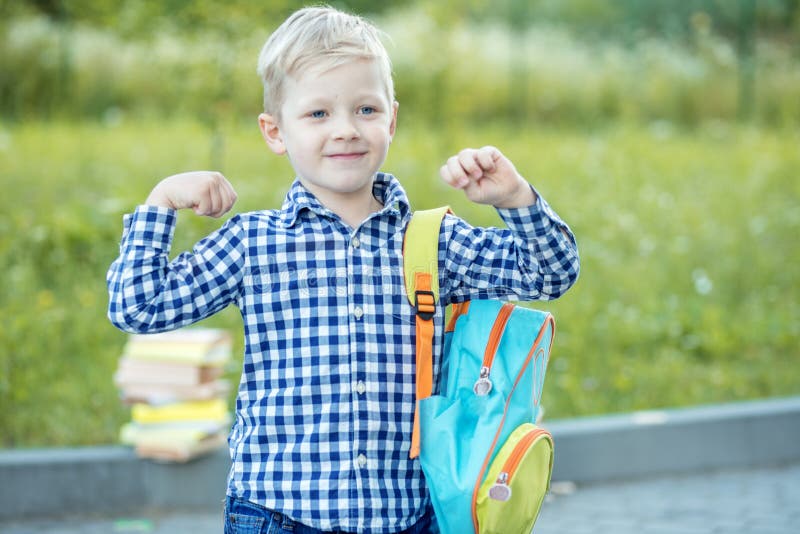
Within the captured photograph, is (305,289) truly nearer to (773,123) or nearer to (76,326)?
(76,326)

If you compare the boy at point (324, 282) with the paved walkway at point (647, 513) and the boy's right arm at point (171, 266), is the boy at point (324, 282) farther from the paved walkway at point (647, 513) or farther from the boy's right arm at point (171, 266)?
the paved walkway at point (647, 513)

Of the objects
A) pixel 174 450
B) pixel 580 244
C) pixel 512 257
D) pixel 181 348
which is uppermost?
pixel 580 244

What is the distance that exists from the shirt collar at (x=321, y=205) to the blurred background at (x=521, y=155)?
3312mm

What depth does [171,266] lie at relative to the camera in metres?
2.33

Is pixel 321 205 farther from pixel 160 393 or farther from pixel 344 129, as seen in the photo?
pixel 160 393

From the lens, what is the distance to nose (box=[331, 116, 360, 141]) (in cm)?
234

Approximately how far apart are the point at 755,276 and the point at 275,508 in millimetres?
6010

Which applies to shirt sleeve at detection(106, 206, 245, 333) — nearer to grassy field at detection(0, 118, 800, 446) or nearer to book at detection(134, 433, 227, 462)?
book at detection(134, 433, 227, 462)

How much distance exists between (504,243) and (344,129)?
1.35 feet

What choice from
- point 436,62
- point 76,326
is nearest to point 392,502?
point 76,326

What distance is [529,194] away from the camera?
236cm

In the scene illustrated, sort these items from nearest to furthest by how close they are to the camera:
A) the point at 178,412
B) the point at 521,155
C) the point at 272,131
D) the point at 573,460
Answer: the point at 272,131 → the point at 178,412 → the point at 573,460 → the point at 521,155

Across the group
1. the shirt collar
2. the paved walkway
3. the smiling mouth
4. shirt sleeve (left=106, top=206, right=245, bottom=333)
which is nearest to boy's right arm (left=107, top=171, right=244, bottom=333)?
shirt sleeve (left=106, top=206, right=245, bottom=333)

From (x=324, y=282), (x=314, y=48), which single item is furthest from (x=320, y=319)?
(x=314, y=48)
